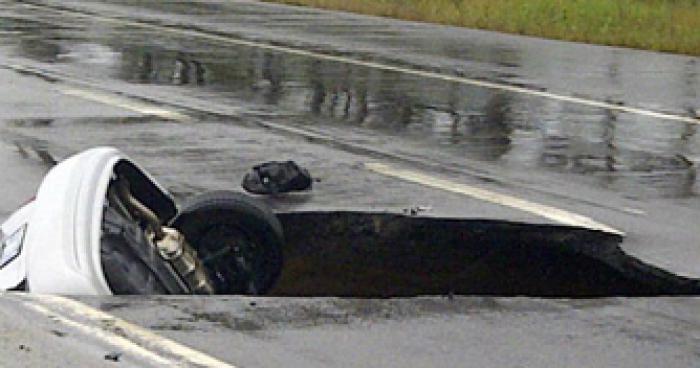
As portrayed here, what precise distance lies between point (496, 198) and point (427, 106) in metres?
4.36

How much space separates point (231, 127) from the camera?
12141 millimetres

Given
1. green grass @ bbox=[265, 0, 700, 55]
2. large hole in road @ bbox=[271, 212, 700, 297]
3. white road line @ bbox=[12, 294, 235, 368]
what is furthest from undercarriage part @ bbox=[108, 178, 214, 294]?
green grass @ bbox=[265, 0, 700, 55]

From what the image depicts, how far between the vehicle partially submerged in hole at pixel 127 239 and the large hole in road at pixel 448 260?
561 mm

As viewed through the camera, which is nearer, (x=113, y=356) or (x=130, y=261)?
(x=113, y=356)

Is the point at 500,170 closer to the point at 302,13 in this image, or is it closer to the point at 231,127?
the point at 231,127

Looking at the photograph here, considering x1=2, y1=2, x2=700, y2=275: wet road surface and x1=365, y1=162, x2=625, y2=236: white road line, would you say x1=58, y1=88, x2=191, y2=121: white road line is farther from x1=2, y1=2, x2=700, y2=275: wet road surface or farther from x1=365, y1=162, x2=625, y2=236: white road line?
x1=365, y1=162, x2=625, y2=236: white road line

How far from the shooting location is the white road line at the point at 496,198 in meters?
8.71

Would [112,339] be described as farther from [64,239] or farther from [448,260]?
[448,260]

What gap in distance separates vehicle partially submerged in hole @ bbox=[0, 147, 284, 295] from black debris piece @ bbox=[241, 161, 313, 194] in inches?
68.9

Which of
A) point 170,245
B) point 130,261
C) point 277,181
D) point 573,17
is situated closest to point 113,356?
point 130,261

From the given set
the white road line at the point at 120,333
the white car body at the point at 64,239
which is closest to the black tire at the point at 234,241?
the white car body at the point at 64,239

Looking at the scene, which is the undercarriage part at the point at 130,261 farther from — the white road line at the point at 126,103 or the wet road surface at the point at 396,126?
the white road line at the point at 126,103

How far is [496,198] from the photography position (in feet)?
30.9

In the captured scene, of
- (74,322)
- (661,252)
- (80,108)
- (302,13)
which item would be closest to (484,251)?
(661,252)
